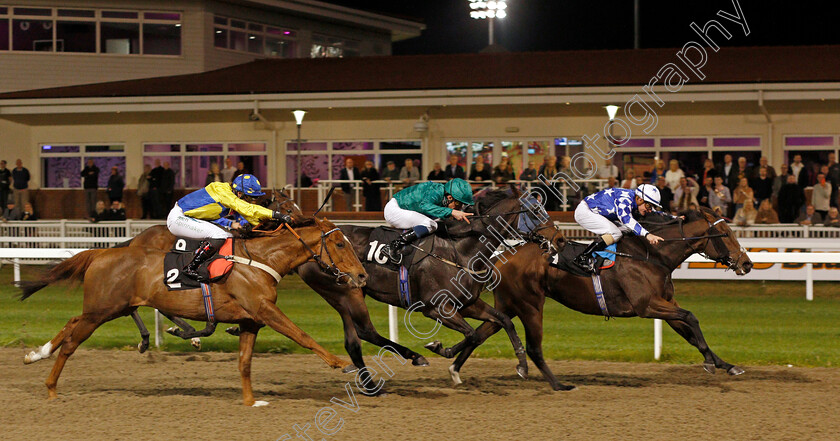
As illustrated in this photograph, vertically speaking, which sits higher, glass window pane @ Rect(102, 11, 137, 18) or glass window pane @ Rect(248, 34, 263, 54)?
glass window pane @ Rect(102, 11, 137, 18)

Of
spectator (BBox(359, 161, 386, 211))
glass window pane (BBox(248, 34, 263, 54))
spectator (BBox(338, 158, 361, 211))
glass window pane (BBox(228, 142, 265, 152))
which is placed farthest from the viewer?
glass window pane (BBox(248, 34, 263, 54))

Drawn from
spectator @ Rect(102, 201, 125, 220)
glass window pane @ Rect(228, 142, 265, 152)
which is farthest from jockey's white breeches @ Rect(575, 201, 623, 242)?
glass window pane @ Rect(228, 142, 265, 152)

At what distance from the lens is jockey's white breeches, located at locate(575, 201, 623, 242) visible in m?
7.25

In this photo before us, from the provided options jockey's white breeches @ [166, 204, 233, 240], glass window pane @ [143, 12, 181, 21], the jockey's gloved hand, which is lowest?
jockey's white breeches @ [166, 204, 233, 240]

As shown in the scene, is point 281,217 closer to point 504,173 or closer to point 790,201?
point 504,173

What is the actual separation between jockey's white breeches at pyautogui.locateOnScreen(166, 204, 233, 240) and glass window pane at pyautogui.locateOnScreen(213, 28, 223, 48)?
16.7 metres

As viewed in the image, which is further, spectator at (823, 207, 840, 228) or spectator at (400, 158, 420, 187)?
spectator at (400, 158, 420, 187)

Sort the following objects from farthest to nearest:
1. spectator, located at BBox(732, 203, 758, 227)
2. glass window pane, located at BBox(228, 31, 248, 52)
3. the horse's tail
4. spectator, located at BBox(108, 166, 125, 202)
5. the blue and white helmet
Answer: glass window pane, located at BBox(228, 31, 248, 52), spectator, located at BBox(108, 166, 125, 202), spectator, located at BBox(732, 203, 758, 227), the blue and white helmet, the horse's tail

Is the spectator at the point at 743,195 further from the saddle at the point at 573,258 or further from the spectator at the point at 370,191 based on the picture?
the saddle at the point at 573,258

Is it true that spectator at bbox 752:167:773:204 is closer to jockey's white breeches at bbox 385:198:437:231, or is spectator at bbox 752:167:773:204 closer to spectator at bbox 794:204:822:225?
spectator at bbox 794:204:822:225

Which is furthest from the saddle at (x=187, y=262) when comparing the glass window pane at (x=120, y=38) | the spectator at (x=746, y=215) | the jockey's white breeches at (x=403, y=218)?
the glass window pane at (x=120, y=38)

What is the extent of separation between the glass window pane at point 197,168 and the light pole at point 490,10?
30.2 ft

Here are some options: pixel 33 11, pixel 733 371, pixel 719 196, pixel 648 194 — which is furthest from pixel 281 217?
pixel 33 11

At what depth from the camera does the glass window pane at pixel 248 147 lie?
1981 cm
